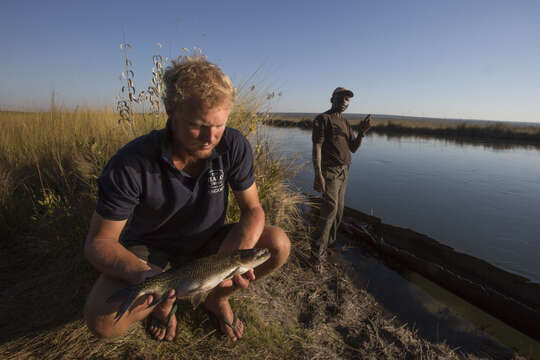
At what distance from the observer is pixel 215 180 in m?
2.02

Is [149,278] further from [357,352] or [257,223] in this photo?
[357,352]

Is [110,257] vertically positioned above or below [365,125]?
below

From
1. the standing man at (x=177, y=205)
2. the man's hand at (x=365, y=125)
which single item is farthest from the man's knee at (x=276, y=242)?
the man's hand at (x=365, y=125)

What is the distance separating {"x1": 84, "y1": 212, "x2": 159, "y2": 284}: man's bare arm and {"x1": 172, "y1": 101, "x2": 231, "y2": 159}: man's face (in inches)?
27.7

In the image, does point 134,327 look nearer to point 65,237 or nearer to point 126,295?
point 126,295

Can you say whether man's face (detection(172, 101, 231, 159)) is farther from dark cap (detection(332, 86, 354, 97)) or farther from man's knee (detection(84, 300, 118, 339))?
dark cap (detection(332, 86, 354, 97))

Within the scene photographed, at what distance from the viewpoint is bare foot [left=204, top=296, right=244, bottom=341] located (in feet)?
7.07

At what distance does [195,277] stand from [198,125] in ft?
3.21

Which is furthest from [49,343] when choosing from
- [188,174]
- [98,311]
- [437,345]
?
[437,345]

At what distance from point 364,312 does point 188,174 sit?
2537 millimetres

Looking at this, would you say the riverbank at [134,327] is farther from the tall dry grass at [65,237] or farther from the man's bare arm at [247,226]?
the man's bare arm at [247,226]

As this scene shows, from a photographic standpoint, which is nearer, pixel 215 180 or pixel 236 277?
pixel 236 277

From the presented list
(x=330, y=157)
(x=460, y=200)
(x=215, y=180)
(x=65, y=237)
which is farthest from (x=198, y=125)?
(x=460, y=200)

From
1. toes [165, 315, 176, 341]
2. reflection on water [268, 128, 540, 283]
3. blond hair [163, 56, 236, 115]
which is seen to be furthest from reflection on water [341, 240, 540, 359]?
blond hair [163, 56, 236, 115]
